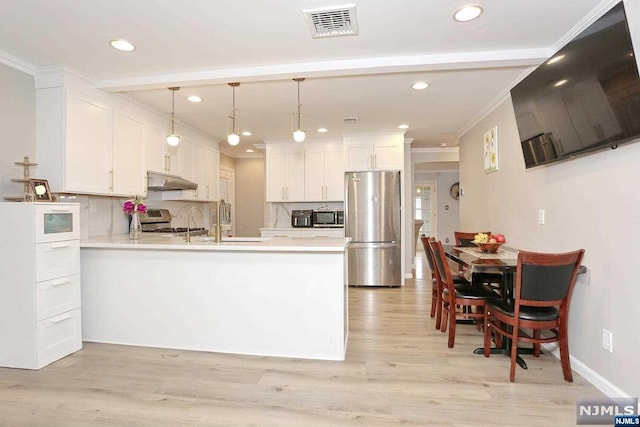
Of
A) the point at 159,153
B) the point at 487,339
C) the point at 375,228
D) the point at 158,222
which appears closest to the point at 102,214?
the point at 158,222

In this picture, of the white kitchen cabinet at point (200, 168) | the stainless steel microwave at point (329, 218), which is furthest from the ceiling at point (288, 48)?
the stainless steel microwave at point (329, 218)

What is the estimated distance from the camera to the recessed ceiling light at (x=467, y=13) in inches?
81.7

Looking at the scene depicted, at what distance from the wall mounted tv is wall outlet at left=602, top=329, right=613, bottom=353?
120 centimetres

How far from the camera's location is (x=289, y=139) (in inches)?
224

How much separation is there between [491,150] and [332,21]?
106 inches

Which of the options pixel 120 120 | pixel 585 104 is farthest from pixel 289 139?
pixel 585 104

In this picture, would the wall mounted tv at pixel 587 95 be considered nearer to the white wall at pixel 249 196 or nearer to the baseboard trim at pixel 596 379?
the baseboard trim at pixel 596 379

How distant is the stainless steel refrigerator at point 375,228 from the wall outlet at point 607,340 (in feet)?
10.4

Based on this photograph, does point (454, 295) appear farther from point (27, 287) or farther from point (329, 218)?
point (27, 287)

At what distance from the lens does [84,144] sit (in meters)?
3.16

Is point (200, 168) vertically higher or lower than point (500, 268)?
higher

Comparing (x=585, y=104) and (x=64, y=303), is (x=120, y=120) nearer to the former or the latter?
(x=64, y=303)

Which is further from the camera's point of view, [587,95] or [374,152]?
[374,152]

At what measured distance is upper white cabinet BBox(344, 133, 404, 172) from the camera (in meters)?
5.31
